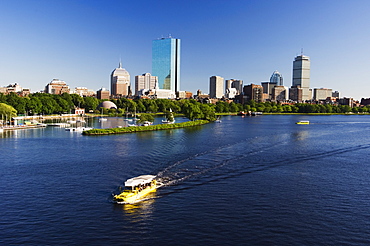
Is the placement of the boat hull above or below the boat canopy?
below

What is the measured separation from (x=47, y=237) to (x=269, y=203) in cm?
1622

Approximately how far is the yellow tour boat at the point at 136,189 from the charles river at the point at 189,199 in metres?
A: 0.79

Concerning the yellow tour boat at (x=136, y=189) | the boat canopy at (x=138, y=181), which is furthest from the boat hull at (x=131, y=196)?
the boat canopy at (x=138, y=181)

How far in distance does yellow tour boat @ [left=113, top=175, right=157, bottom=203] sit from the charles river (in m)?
0.79

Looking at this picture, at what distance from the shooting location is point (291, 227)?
22797mm

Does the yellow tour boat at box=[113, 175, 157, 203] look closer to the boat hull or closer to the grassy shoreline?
the boat hull

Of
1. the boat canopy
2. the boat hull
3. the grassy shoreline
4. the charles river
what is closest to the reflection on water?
the charles river

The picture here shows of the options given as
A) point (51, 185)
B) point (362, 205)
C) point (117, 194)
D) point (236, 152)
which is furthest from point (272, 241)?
point (236, 152)

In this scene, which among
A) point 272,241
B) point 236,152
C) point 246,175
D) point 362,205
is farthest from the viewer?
point 236,152

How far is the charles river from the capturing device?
21.6 metres

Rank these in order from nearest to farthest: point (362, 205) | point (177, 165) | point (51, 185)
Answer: point (362, 205) < point (51, 185) < point (177, 165)

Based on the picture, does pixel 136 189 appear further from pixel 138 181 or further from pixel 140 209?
pixel 140 209

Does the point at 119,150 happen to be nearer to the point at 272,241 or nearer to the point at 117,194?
the point at 117,194

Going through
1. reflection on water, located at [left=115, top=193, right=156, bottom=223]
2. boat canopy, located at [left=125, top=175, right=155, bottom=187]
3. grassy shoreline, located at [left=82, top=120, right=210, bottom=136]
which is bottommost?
reflection on water, located at [left=115, top=193, right=156, bottom=223]
